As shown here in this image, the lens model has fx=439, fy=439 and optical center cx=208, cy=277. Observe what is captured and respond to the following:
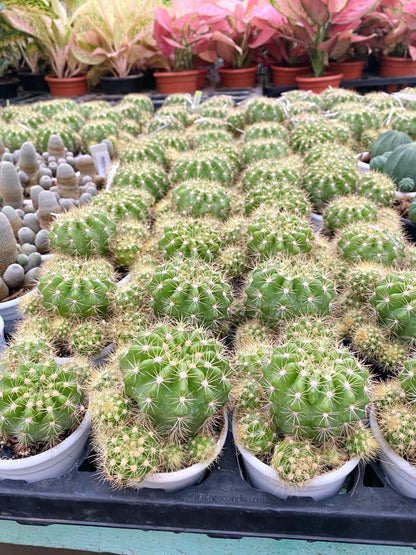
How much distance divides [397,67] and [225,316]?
18.0 ft

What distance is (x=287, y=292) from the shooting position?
1619 millimetres

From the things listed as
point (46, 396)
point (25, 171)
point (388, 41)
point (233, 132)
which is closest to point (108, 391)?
point (46, 396)

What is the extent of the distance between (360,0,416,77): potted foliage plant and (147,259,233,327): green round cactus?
516cm

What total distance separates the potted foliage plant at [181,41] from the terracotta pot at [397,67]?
2305 mm

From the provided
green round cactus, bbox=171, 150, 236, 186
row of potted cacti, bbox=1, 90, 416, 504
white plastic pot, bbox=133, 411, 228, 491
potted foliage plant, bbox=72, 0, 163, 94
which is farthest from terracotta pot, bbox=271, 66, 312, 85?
white plastic pot, bbox=133, 411, 228, 491

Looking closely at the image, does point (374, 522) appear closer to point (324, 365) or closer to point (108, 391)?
point (324, 365)

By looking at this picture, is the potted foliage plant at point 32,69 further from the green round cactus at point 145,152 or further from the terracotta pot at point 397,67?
the terracotta pot at point 397,67

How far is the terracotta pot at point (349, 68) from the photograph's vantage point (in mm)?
5699

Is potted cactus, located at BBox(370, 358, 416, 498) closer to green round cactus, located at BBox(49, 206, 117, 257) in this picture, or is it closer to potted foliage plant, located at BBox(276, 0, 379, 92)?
green round cactus, located at BBox(49, 206, 117, 257)

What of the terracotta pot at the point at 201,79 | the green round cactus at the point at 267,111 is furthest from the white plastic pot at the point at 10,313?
the terracotta pot at the point at 201,79

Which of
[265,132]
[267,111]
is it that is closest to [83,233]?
[265,132]

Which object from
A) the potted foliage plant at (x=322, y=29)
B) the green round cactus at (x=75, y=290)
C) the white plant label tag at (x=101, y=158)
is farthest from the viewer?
the potted foliage plant at (x=322, y=29)

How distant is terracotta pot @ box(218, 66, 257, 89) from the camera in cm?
574

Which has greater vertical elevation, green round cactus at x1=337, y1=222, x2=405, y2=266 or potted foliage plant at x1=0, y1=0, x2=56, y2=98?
potted foliage plant at x1=0, y1=0, x2=56, y2=98
